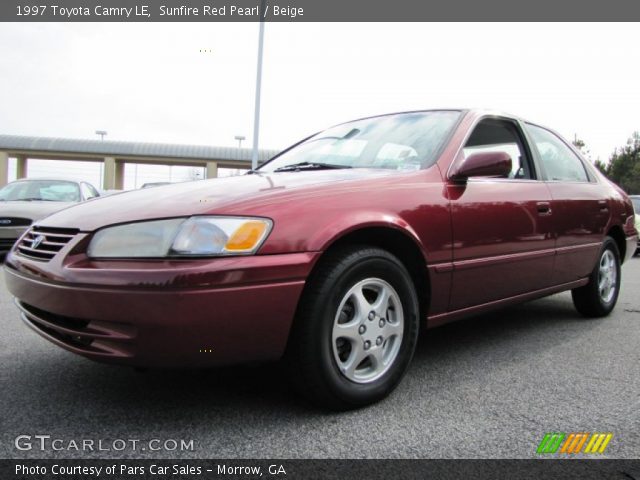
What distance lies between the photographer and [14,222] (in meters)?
6.79

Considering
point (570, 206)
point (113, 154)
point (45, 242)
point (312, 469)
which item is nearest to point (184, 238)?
point (45, 242)

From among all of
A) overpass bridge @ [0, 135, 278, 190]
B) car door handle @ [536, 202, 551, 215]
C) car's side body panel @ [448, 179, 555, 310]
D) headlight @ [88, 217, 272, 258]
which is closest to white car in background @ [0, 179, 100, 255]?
headlight @ [88, 217, 272, 258]

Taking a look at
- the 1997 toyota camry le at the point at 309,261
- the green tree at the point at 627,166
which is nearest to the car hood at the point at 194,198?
the 1997 toyota camry le at the point at 309,261

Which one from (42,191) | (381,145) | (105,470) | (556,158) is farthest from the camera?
(42,191)

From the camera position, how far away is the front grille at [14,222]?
677 cm

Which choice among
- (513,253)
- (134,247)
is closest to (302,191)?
(134,247)

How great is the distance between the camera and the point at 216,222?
1.83m

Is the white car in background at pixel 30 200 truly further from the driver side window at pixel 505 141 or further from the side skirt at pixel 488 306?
the side skirt at pixel 488 306

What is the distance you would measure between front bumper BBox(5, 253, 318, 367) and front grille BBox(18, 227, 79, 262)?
12 centimetres

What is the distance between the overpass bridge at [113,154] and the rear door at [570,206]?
890 inches

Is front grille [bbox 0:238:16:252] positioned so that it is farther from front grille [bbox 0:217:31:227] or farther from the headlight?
the headlight

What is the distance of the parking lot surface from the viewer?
1.78m

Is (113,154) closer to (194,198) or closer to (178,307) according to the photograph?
(194,198)

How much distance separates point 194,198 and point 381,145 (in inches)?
51.6
